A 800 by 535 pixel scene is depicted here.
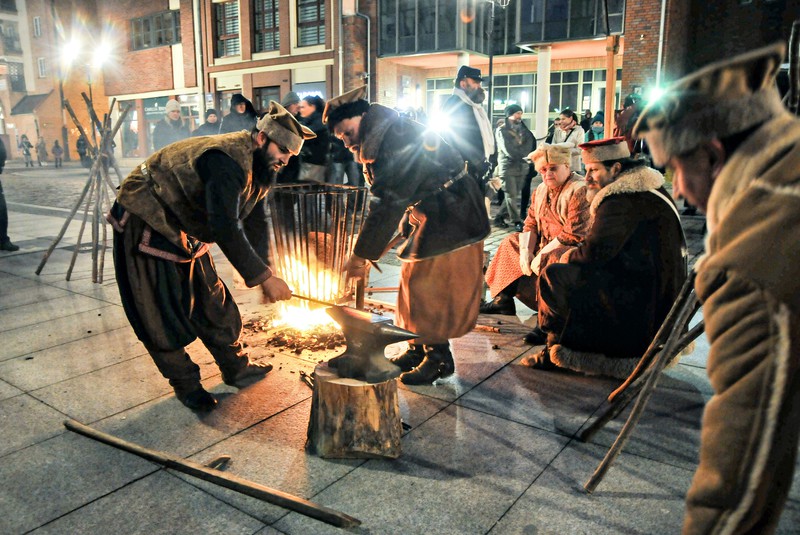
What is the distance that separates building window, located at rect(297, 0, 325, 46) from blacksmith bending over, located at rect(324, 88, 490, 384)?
21277 mm

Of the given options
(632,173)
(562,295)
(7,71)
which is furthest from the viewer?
(7,71)

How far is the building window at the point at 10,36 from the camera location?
45.6m

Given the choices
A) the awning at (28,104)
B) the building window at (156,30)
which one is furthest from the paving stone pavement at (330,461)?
the awning at (28,104)

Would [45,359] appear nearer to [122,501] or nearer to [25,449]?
[25,449]

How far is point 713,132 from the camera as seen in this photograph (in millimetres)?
1543

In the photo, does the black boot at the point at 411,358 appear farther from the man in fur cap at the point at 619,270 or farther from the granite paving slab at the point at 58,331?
the granite paving slab at the point at 58,331

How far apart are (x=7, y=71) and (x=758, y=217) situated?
5314 centimetres

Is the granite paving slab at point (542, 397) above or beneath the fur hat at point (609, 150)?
beneath

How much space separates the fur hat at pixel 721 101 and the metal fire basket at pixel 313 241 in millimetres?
2916

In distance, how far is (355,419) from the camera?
3.01 metres

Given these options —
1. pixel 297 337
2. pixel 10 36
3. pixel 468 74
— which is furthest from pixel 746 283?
pixel 10 36

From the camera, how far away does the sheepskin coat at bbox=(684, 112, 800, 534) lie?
1400mm

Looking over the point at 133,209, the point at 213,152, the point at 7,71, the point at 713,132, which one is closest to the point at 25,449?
the point at 133,209

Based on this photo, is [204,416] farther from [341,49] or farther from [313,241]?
[341,49]
